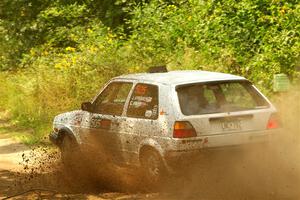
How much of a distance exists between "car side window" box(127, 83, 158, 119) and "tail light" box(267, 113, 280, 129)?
5.03ft

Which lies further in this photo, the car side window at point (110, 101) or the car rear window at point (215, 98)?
the car side window at point (110, 101)

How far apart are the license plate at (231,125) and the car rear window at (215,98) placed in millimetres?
203

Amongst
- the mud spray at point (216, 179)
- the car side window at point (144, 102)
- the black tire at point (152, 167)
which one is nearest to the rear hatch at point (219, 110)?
the mud spray at point (216, 179)

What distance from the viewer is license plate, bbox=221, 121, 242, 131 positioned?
7.74 m

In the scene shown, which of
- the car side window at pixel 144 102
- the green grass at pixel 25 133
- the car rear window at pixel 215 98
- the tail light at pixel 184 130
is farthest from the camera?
the green grass at pixel 25 133

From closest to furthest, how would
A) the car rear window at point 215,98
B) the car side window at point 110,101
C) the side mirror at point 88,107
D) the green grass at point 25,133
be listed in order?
the car rear window at point 215,98
the car side window at point 110,101
the side mirror at point 88,107
the green grass at point 25,133

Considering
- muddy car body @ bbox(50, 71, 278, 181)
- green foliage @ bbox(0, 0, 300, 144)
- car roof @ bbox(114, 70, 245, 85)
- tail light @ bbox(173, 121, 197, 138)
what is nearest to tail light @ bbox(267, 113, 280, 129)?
muddy car body @ bbox(50, 71, 278, 181)

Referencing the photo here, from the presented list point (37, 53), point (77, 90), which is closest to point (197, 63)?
point (77, 90)

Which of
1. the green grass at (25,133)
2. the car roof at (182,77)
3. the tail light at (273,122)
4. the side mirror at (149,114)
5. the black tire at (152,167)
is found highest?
the car roof at (182,77)

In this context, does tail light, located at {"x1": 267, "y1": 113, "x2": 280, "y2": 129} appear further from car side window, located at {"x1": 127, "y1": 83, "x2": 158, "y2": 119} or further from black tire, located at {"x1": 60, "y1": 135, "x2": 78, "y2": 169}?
black tire, located at {"x1": 60, "y1": 135, "x2": 78, "y2": 169}

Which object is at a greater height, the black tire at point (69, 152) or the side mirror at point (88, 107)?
the side mirror at point (88, 107)

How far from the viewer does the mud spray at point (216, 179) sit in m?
7.66

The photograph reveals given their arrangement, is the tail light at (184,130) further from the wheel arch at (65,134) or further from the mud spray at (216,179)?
the wheel arch at (65,134)

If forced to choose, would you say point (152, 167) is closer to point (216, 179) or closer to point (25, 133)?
point (216, 179)
